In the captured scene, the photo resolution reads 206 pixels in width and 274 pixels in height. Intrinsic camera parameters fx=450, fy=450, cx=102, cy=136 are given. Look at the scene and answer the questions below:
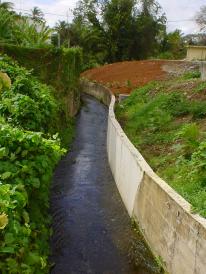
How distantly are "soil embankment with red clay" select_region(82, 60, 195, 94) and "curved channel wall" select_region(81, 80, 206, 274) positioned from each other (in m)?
18.4

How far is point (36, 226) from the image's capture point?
6.48 m

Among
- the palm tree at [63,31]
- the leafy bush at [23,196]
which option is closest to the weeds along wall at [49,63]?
the leafy bush at [23,196]

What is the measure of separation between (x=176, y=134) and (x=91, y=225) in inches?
165

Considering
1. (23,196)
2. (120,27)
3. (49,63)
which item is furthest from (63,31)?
(23,196)

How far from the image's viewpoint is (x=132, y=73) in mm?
34594

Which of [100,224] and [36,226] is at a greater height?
[36,226]

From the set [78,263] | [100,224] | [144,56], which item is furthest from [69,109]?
[144,56]

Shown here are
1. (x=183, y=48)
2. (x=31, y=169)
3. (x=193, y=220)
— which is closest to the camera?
(x=31, y=169)

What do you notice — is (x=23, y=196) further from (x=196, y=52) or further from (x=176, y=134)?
(x=196, y=52)

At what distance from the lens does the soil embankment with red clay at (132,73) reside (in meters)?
31.2

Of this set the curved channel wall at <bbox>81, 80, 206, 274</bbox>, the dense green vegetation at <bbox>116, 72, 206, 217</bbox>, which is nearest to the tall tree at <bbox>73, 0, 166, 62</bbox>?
the dense green vegetation at <bbox>116, 72, 206, 217</bbox>

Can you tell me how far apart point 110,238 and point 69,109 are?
13534mm

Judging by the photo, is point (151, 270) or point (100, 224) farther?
point (100, 224)

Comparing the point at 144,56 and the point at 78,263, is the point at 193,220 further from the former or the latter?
the point at 144,56
